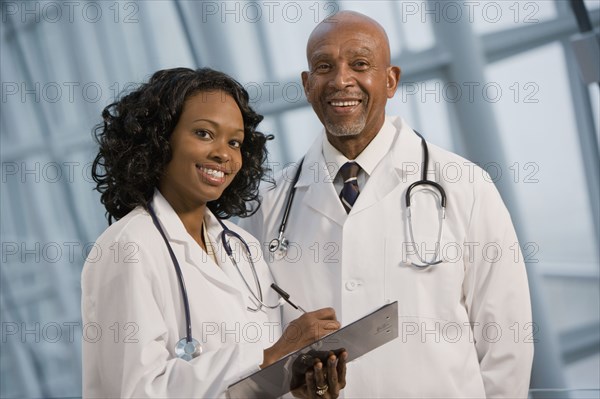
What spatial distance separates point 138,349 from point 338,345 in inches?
14.3

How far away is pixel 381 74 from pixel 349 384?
A: 0.73 metres

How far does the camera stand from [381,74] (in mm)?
2035

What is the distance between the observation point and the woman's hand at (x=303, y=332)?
5.17ft

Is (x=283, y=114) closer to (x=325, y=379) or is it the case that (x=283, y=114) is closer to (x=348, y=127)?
(x=348, y=127)

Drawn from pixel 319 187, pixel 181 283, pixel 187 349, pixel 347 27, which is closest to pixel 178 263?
pixel 181 283

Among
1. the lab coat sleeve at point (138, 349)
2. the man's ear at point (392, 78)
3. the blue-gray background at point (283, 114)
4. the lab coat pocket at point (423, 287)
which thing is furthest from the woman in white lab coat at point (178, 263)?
the blue-gray background at point (283, 114)

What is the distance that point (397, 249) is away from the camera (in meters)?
1.95

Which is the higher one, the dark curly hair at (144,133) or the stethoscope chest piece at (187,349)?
the dark curly hair at (144,133)

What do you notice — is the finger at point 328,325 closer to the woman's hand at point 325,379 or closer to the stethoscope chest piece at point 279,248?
the woman's hand at point 325,379

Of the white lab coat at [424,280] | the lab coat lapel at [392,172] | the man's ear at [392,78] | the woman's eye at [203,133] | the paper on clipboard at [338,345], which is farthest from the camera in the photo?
the man's ear at [392,78]

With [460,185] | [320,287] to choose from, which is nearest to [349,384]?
[320,287]

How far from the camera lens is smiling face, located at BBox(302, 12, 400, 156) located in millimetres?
1989

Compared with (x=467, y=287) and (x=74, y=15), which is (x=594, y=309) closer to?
(x=467, y=287)

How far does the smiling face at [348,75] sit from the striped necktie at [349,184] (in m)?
0.06
